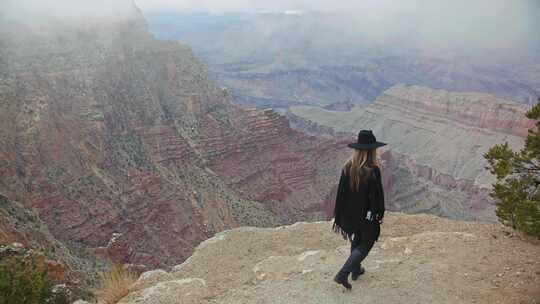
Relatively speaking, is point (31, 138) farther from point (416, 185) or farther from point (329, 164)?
point (416, 185)

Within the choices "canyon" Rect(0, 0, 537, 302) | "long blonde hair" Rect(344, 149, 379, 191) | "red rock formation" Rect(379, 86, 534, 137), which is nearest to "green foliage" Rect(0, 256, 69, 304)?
"canyon" Rect(0, 0, 537, 302)

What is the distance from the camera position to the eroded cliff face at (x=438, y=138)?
67.3 meters

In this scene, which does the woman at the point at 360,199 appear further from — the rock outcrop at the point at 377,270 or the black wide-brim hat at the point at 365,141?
the rock outcrop at the point at 377,270

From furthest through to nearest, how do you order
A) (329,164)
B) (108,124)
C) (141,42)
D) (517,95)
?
1. (517,95)
2. (329,164)
3. (141,42)
4. (108,124)

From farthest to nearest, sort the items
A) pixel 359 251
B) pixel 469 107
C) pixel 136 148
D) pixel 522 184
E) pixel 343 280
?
pixel 469 107
pixel 136 148
pixel 522 184
pixel 343 280
pixel 359 251

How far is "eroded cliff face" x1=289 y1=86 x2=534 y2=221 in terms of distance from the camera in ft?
221

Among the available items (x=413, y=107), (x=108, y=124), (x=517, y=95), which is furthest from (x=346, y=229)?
(x=517, y=95)

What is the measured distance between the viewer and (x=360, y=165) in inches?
346

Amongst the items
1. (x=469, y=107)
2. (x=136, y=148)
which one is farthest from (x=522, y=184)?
(x=469, y=107)

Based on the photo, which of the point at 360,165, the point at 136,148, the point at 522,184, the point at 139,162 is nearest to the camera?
the point at 360,165

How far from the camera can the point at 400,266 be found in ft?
35.4

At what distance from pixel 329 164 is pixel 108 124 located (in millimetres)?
27245

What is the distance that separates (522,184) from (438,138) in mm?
92494

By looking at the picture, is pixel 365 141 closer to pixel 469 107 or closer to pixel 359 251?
pixel 359 251
